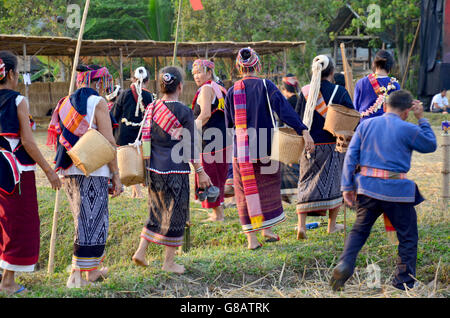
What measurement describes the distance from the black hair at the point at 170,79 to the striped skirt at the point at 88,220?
945 mm

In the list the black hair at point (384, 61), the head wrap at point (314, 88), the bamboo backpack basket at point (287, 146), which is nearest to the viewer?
the bamboo backpack basket at point (287, 146)

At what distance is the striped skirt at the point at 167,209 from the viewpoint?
15.2 ft

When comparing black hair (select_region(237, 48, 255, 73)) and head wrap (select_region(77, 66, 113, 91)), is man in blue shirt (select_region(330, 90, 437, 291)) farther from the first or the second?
head wrap (select_region(77, 66, 113, 91))

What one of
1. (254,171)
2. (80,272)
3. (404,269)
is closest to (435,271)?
(404,269)

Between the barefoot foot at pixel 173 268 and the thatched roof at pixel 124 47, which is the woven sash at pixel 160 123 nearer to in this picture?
the barefoot foot at pixel 173 268

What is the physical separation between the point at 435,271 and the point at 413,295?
33.2 inches

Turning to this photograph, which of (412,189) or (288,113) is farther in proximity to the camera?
(288,113)

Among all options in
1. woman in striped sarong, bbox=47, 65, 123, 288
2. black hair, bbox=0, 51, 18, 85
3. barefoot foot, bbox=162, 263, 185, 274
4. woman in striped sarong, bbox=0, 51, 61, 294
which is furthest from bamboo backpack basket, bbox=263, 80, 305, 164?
black hair, bbox=0, 51, 18, 85

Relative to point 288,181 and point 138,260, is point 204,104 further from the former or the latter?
point 138,260

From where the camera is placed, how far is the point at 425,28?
1728 cm

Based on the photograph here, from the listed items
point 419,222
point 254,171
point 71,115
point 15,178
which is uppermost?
point 71,115

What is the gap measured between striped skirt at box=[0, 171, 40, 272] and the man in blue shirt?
7.87 feet

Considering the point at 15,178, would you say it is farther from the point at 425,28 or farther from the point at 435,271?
the point at 425,28

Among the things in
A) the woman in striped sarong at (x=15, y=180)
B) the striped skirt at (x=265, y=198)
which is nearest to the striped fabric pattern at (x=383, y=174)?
the striped skirt at (x=265, y=198)
